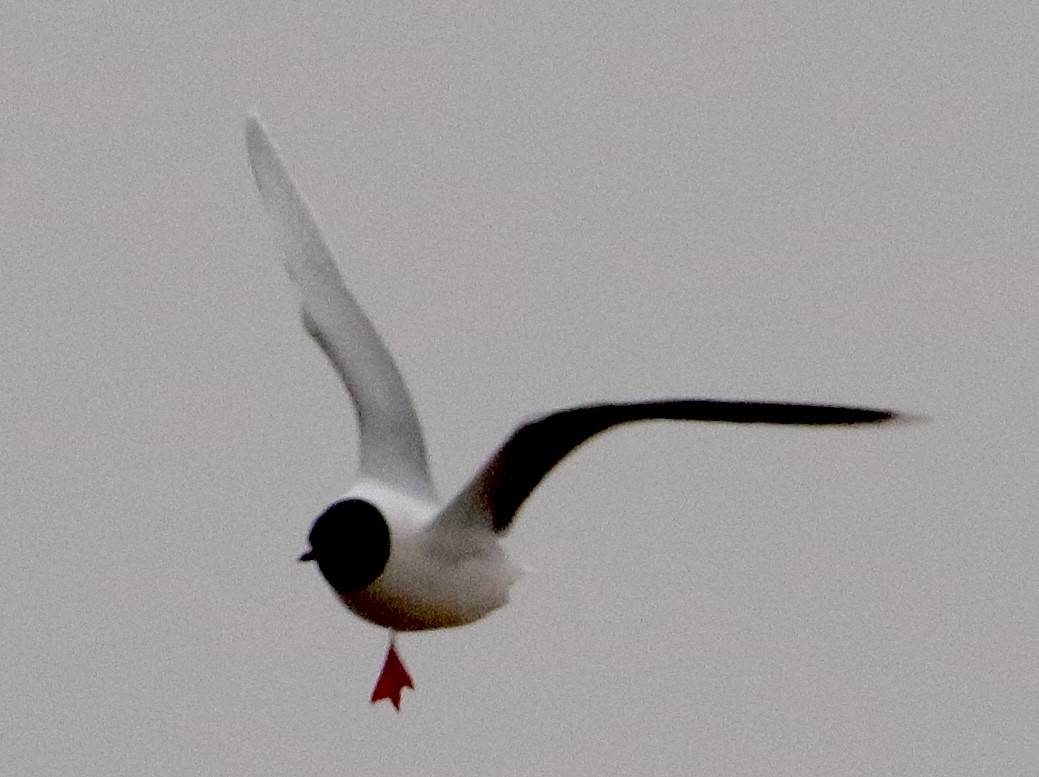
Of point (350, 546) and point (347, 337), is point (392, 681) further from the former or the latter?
point (347, 337)

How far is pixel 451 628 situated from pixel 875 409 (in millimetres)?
1593

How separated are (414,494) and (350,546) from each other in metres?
0.54

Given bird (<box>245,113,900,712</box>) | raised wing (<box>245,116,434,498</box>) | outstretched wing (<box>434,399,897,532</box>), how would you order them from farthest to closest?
1. raised wing (<box>245,116,434,498</box>)
2. bird (<box>245,113,900,712</box>)
3. outstretched wing (<box>434,399,897,532</box>)

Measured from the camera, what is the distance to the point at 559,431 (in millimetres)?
8344

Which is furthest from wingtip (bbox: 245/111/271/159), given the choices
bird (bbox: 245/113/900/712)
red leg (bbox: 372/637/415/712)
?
red leg (bbox: 372/637/415/712)

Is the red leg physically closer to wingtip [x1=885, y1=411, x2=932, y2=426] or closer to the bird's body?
the bird's body

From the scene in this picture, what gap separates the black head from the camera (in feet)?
28.0

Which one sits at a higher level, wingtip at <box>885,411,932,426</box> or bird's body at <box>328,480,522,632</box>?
wingtip at <box>885,411,932,426</box>

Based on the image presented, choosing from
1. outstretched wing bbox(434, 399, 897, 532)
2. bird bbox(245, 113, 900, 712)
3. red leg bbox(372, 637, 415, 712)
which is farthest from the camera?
red leg bbox(372, 637, 415, 712)

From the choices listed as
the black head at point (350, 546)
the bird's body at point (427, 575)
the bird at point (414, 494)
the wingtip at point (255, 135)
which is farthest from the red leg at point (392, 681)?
the wingtip at point (255, 135)

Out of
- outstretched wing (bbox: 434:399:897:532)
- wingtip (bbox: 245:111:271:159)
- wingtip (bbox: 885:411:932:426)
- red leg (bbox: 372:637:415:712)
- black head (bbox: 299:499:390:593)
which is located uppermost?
wingtip (bbox: 245:111:271:159)

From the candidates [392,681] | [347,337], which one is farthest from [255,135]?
[392,681]

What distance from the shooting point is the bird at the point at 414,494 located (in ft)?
26.1

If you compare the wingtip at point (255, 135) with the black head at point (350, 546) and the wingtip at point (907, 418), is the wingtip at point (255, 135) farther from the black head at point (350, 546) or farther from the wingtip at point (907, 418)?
the wingtip at point (907, 418)
